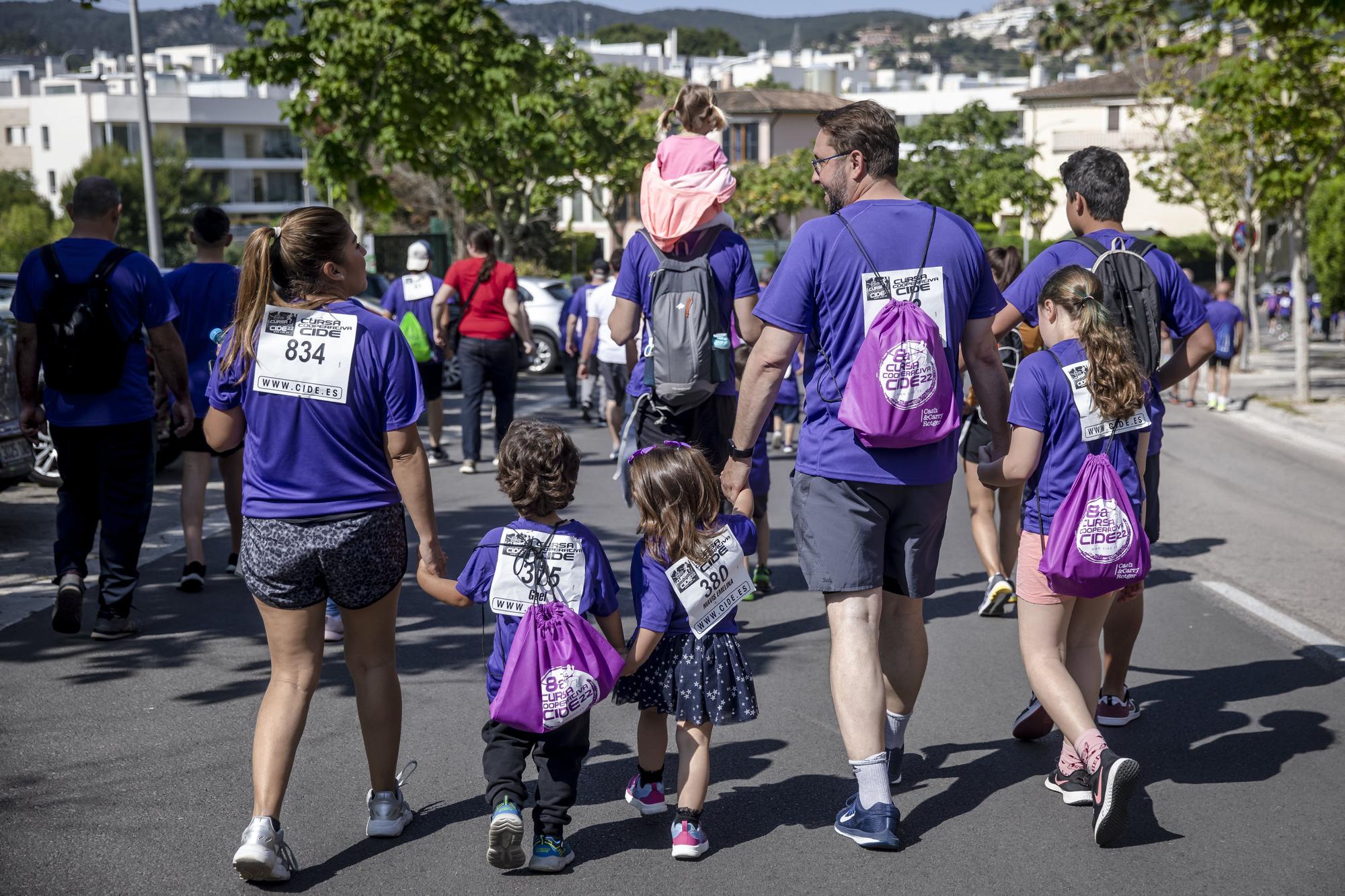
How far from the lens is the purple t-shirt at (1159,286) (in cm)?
492

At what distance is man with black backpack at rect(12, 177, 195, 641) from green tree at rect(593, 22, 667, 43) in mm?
166039

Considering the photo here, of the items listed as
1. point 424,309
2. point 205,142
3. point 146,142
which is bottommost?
point 424,309

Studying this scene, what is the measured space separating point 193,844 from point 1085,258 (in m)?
3.60

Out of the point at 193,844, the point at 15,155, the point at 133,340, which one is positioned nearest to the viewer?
the point at 193,844

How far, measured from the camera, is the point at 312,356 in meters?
3.81

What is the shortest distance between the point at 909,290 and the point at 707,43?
19538 cm

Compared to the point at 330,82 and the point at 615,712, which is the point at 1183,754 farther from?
the point at 330,82

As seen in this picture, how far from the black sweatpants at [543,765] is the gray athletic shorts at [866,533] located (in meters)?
0.86

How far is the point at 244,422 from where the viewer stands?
13.2 feet

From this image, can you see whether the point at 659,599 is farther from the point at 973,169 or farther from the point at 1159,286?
the point at 973,169

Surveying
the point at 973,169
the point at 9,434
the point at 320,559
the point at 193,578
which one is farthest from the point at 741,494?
the point at 973,169

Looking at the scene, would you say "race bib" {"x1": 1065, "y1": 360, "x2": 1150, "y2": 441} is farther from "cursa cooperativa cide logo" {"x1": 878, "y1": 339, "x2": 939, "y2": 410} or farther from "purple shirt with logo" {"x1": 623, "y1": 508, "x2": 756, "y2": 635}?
"purple shirt with logo" {"x1": 623, "y1": 508, "x2": 756, "y2": 635}

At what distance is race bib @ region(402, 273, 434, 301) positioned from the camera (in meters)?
11.6

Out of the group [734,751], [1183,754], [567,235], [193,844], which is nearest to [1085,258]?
[1183,754]
